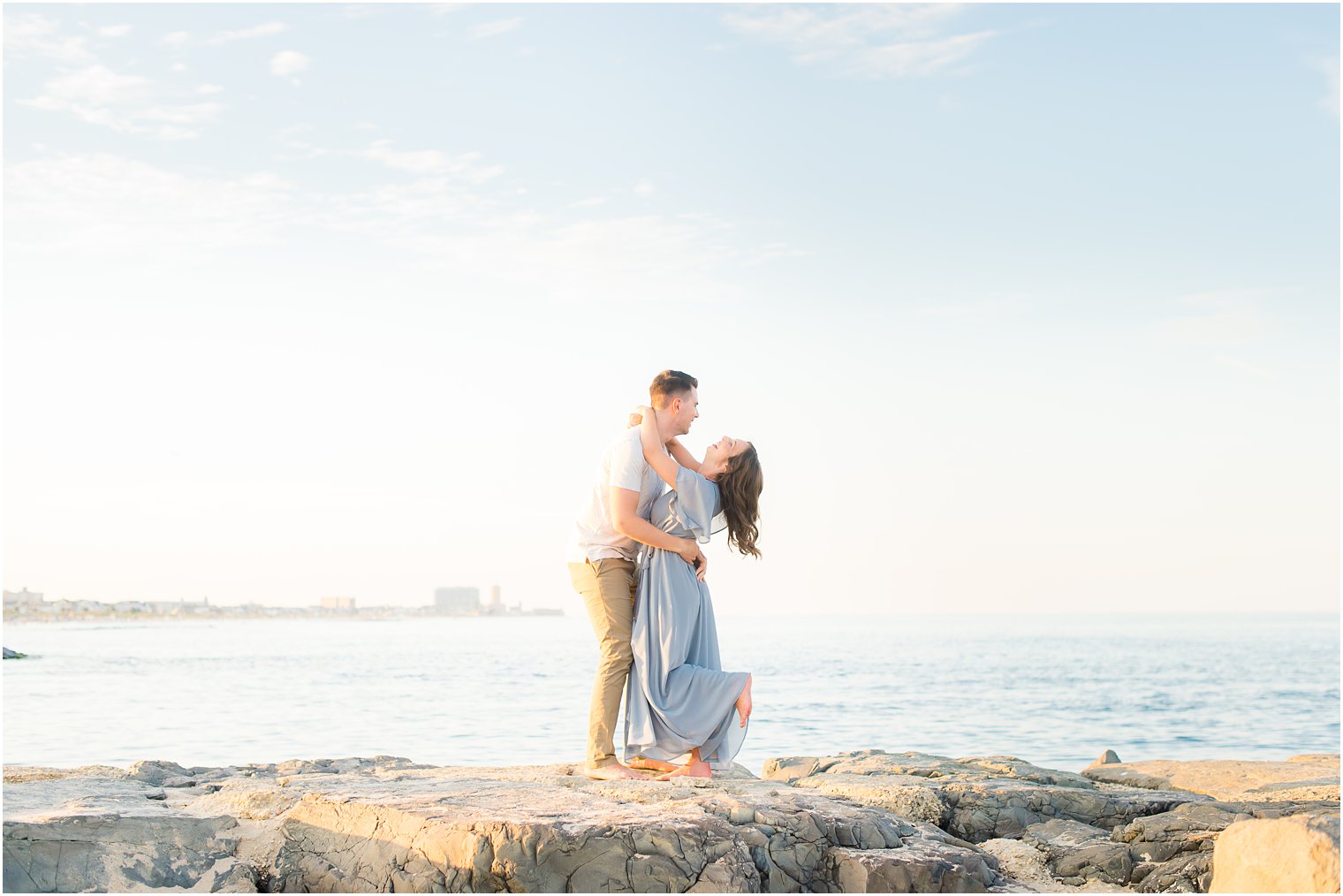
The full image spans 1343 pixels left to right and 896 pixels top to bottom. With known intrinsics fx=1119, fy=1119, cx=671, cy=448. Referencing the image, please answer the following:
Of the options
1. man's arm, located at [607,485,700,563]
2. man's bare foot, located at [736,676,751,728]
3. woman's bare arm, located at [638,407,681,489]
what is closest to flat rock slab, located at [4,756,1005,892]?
man's bare foot, located at [736,676,751,728]

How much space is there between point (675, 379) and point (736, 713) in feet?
5.44

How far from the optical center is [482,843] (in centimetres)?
382

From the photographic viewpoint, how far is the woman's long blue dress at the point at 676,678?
5391 millimetres

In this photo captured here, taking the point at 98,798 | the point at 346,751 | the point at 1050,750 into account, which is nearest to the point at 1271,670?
the point at 1050,750

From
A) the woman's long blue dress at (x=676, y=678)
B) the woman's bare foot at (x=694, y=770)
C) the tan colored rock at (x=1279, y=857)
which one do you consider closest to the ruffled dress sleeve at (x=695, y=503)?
the woman's long blue dress at (x=676, y=678)

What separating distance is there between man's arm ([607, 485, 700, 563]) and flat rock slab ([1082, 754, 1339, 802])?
3.64 m

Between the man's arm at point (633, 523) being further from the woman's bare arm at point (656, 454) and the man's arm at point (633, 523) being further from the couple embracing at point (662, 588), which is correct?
the woman's bare arm at point (656, 454)

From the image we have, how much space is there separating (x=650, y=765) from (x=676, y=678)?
0.45m

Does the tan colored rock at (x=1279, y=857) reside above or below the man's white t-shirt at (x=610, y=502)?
below

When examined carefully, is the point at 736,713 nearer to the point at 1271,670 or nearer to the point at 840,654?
the point at 1271,670

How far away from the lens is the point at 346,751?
1338cm

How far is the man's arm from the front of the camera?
17.8 feet

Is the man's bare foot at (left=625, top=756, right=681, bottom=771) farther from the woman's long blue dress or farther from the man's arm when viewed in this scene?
the man's arm

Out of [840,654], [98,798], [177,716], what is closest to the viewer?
[98,798]
